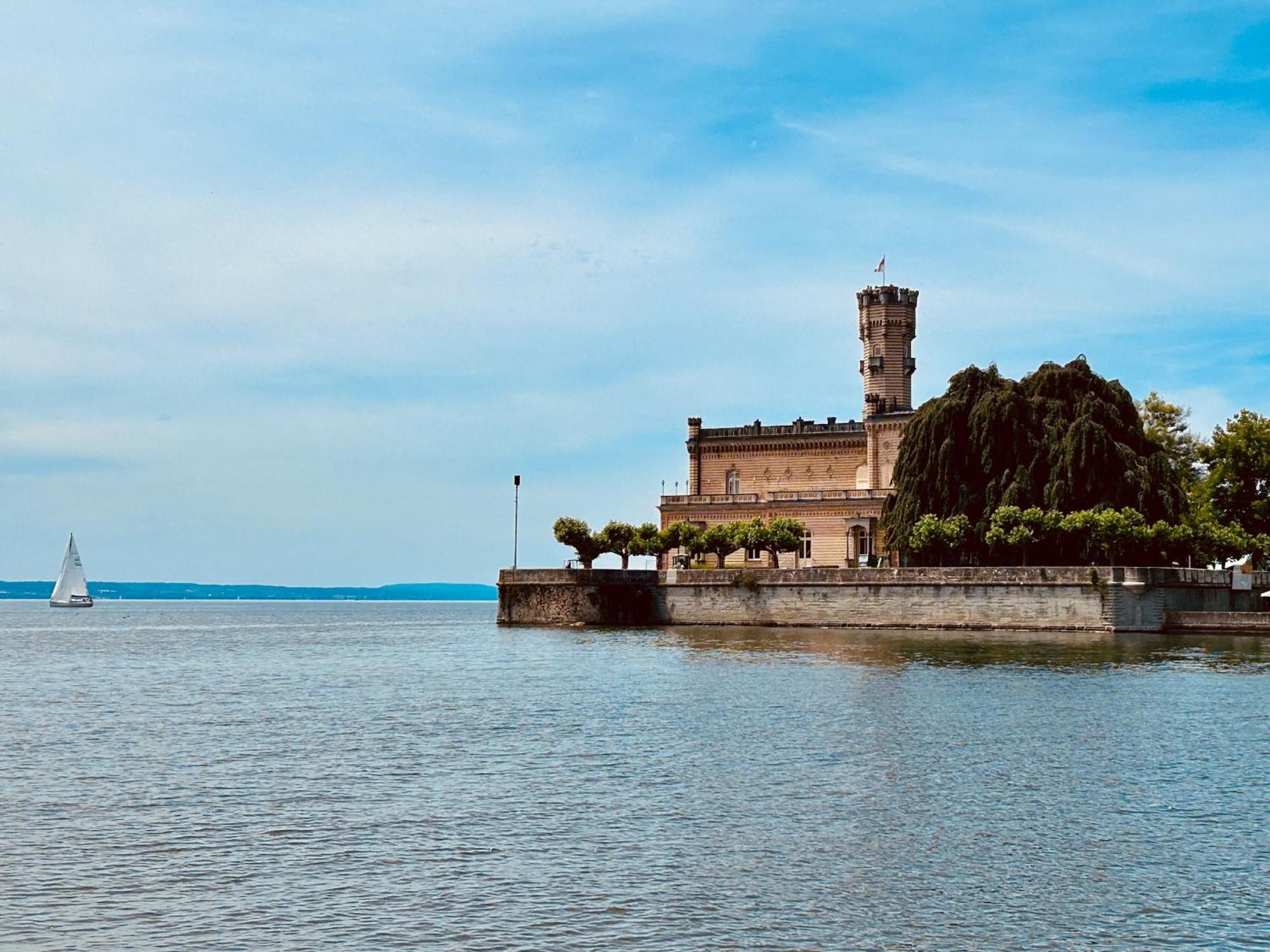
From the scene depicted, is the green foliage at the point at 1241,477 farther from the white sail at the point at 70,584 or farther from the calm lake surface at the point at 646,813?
the white sail at the point at 70,584

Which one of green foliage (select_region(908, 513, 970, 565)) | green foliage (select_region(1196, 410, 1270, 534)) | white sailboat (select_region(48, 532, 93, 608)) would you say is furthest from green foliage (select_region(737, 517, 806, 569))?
white sailboat (select_region(48, 532, 93, 608))

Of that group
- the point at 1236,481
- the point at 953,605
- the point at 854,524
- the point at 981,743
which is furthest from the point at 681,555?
the point at 981,743

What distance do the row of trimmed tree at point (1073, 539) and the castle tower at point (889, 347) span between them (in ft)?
64.8

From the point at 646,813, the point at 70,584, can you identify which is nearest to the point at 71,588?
the point at 70,584

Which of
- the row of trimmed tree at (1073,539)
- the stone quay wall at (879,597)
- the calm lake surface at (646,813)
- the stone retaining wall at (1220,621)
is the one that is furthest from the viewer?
the row of trimmed tree at (1073,539)

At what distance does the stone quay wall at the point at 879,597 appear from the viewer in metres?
61.0

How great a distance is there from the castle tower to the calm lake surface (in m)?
48.1

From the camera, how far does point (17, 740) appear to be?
28.5m

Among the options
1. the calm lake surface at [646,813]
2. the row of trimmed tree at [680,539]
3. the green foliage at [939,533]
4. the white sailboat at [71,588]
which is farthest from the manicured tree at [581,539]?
the white sailboat at [71,588]

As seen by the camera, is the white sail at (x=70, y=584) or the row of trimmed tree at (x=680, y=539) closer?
the row of trimmed tree at (x=680, y=539)

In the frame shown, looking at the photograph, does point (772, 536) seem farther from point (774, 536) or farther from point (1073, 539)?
point (1073, 539)

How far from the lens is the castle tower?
87.7m

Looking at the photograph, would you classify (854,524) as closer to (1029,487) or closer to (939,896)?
(1029,487)

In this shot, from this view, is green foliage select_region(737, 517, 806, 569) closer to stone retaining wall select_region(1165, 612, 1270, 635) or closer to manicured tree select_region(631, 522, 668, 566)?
manicured tree select_region(631, 522, 668, 566)
